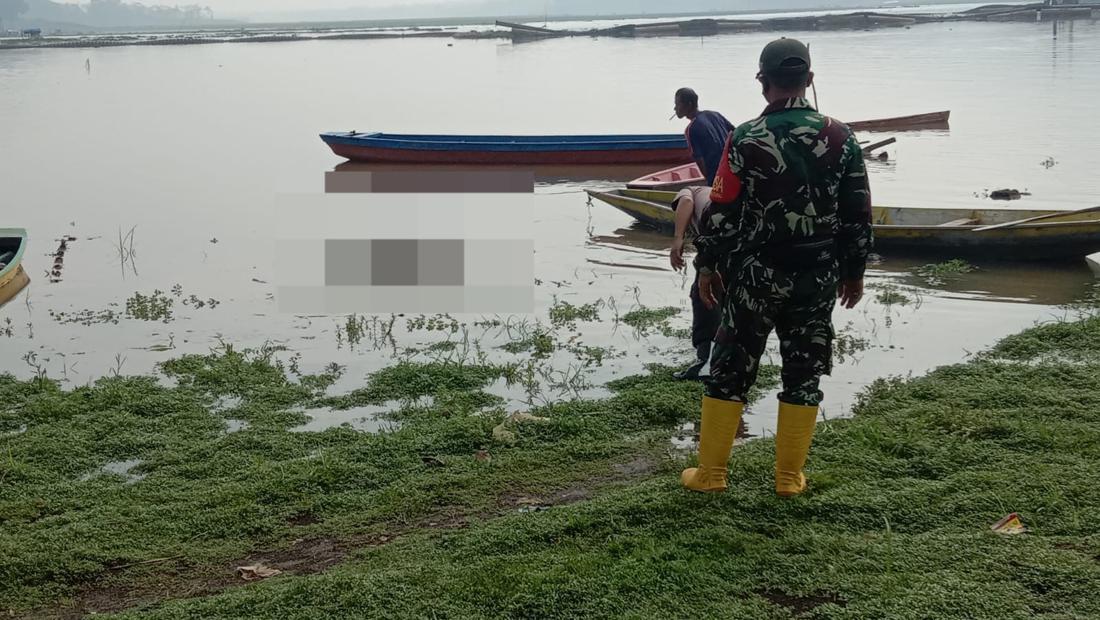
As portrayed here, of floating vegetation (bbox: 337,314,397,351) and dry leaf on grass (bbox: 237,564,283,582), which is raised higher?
Answer: floating vegetation (bbox: 337,314,397,351)

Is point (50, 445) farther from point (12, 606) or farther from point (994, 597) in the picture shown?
point (994, 597)

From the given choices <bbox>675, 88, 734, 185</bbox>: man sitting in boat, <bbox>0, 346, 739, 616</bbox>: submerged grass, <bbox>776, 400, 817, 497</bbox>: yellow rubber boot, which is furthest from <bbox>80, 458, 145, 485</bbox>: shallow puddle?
<bbox>675, 88, 734, 185</bbox>: man sitting in boat

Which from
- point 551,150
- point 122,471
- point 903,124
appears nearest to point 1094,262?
point 122,471

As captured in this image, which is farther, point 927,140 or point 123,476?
point 927,140

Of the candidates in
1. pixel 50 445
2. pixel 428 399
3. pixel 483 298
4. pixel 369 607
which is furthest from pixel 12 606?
pixel 483 298

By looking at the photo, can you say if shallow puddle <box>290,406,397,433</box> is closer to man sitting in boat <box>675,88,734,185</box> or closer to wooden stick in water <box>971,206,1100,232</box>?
man sitting in boat <box>675,88,734,185</box>

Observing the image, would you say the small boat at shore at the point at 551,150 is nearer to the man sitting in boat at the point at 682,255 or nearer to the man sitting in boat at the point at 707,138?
the man sitting in boat at the point at 682,255

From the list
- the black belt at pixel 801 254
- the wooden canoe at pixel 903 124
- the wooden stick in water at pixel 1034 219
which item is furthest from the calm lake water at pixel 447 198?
the black belt at pixel 801 254

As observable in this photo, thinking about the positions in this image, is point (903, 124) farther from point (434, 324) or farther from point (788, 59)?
point (788, 59)

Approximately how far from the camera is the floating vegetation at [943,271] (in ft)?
34.9

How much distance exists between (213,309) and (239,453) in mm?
4933

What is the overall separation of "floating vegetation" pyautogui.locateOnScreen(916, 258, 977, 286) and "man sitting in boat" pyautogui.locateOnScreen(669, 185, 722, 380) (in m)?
4.31

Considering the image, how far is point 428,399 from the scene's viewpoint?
7.37 m

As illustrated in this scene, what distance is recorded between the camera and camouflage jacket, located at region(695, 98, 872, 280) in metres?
4.44
